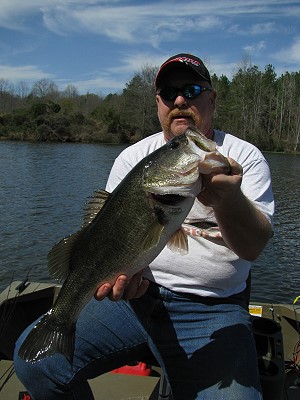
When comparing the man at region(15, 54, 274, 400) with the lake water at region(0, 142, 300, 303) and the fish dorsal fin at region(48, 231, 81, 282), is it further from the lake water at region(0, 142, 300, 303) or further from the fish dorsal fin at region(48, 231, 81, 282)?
the lake water at region(0, 142, 300, 303)

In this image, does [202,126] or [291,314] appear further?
[291,314]

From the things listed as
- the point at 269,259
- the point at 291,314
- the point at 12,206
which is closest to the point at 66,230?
the point at 12,206

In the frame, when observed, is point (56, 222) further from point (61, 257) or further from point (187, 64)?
point (61, 257)

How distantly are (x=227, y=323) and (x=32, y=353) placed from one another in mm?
1175

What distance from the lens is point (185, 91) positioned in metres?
3.08

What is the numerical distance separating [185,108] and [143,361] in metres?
1.84

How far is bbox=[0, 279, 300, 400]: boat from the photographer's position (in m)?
2.99

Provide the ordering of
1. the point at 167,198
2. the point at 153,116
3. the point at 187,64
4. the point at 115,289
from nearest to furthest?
the point at 167,198
the point at 115,289
the point at 187,64
the point at 153,116

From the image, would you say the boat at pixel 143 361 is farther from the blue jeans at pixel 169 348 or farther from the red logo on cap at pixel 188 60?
the red logo on cap at pixel 188 60

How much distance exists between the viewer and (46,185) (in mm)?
20125

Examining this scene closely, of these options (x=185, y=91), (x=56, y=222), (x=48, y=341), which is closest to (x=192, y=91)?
(x=185, y=91)

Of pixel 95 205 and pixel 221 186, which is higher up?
pixel 221 186

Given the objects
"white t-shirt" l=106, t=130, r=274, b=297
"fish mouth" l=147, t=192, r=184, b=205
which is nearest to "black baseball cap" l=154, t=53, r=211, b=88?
"white t-shirt" l=106, t=130, r=274, b=297

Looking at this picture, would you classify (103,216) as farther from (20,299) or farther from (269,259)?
(269,259)
